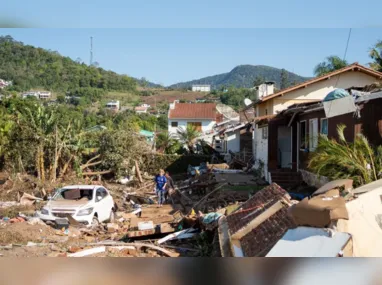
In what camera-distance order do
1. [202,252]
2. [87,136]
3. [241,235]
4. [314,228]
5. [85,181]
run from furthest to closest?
[87,136] → [85,181] → [202,252] → [241,235] → [314,228]

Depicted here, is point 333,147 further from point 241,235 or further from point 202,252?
point 202,252

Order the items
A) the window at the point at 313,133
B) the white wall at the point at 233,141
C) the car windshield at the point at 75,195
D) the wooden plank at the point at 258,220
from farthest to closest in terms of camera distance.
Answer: the white wall at the point at 233,141
the window at the point at 313,133
the car windshield at the point at 75,195
the wooden plank at the point at 258,220

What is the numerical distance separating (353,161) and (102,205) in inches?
323

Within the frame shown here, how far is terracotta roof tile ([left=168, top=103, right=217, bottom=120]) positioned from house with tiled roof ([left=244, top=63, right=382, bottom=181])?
2651 cm

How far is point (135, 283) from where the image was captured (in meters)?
0.99

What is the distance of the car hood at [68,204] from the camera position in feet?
45.2

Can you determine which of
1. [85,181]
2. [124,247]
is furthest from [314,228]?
[85,181]

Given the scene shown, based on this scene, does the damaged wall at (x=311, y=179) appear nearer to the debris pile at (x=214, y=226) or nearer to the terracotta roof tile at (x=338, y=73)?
the debris pile at (x=214, y=226)

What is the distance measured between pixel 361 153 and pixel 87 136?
18055mm

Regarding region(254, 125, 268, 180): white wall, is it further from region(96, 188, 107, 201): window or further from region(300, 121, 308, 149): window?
region(96, 188, 107, 201): window

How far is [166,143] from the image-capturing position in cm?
3750

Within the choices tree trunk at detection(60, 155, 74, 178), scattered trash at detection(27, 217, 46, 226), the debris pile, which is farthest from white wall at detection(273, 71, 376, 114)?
scattered trash at detection(27, 217, 46, 226)

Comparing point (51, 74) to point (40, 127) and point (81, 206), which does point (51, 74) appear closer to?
point (40, 127)

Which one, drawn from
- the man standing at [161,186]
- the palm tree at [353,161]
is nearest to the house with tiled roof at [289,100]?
the man standing at [161,186]
